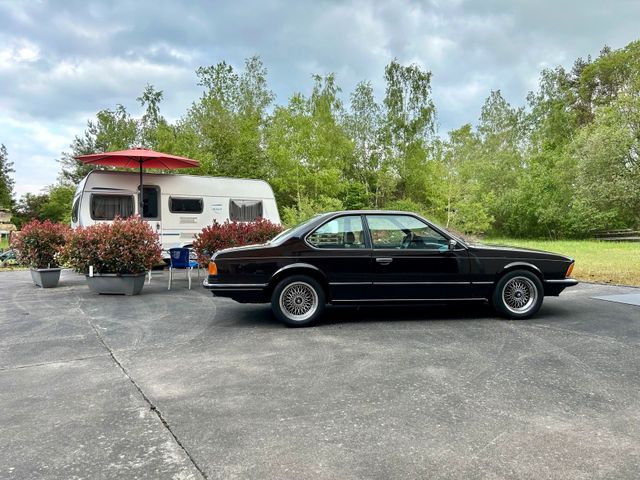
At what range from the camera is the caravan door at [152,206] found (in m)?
12.7

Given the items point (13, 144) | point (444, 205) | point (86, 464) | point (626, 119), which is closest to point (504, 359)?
point (86, 464)

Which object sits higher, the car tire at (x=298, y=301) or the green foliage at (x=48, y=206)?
the green foliage at (x=48, y=206)

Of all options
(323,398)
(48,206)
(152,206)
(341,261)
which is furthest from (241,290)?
(48,206)

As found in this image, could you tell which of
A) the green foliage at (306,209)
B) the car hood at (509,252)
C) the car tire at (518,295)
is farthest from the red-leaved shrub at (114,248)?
the green foliage at (306,209)

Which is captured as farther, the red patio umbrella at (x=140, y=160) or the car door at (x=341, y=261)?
the red patio umbrella at (x=140, y=160)

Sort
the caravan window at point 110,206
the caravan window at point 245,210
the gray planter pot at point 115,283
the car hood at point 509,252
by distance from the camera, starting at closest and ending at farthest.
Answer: the car hood at point 509,252
the gray planter pot at point 115,283
the caravan window at point 110,206
the caravan window at point 245,210

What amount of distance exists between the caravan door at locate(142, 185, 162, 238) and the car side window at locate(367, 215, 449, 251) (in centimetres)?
861

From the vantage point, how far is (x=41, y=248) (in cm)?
943

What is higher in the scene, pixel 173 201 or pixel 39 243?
pixel 173 201

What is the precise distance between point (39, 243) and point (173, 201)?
13.9 feet

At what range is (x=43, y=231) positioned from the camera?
9359 mm

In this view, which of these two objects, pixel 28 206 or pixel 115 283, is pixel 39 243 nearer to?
pixel 115 283

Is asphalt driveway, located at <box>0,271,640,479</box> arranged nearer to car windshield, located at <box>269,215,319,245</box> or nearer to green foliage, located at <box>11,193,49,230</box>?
car windshield, located at <box>269,215,319,245</box>

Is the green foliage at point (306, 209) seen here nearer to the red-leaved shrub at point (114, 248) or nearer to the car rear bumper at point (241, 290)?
the red-leaved shrub at point (114, 248)
